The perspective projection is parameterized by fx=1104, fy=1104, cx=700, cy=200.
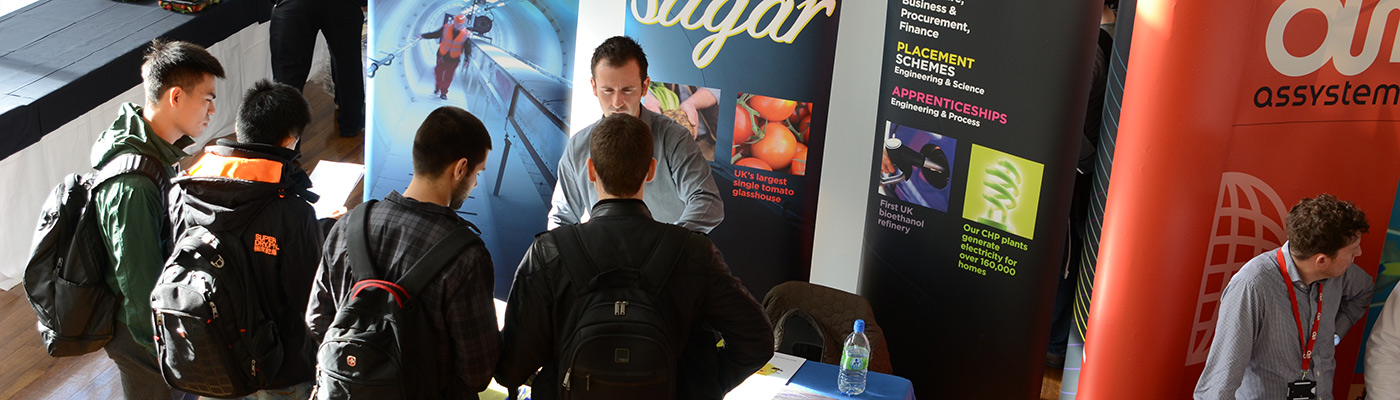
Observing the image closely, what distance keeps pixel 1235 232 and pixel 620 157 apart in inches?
72.2

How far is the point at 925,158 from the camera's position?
3484 millimetres

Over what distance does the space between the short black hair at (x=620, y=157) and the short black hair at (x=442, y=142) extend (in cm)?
26

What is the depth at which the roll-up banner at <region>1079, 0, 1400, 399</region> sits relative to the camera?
284 centimetres

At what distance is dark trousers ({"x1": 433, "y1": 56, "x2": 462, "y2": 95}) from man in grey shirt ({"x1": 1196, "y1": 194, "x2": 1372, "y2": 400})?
9.19 ft

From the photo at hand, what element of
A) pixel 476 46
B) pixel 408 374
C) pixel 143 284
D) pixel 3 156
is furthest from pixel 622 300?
pixel 3 156

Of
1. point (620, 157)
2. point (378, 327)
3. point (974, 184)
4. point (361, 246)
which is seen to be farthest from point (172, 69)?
point (974, 184)

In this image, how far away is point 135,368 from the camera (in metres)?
2.97

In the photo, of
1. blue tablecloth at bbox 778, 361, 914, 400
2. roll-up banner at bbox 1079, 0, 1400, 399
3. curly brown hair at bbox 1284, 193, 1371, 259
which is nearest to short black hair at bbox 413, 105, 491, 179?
blue tablecloth at bbox 778, 361, 914, 400

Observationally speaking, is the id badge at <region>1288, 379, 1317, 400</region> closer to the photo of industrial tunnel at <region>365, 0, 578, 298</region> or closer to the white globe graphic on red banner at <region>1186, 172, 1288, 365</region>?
the white globe graphic on red banner at <region>1186, 172, 1288, 365</region>

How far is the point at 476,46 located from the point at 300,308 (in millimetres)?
1710

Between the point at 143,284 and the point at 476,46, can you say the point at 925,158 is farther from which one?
the point at 143,284

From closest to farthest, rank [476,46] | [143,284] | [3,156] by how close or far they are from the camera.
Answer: [143,284]
[476,46]
[3,156]

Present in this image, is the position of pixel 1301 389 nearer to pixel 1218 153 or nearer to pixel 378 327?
pixel 1218 153

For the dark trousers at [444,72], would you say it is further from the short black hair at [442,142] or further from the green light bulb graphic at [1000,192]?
the green light bulb graphic at [1000,192]
